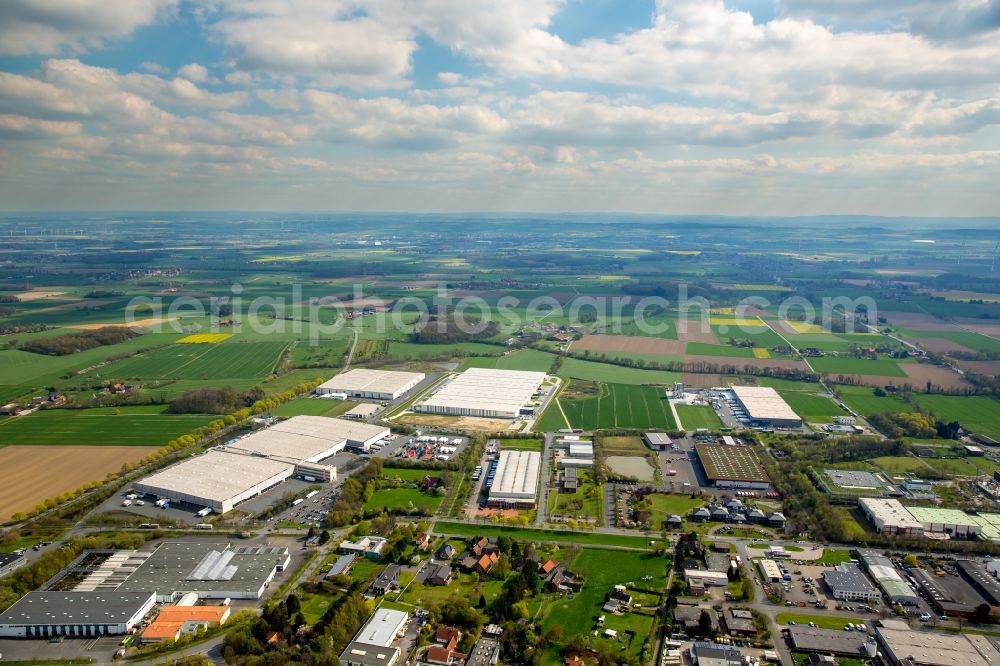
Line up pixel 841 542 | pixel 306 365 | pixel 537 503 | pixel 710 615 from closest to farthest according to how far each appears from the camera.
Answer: pixel 710 615 < pixel 841 542 < pixel 537 503 < pixel 306 365

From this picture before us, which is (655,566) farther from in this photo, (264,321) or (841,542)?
(264,321)

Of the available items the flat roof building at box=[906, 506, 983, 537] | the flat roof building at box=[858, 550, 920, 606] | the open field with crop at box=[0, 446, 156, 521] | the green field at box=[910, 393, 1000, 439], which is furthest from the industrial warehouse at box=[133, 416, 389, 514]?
the green field at box=[910, 393, 1000, 439]

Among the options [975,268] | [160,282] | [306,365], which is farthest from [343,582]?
[975,268]

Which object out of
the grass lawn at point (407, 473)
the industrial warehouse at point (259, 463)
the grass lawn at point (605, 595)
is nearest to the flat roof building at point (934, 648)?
the grass lawn at point (605, 595)

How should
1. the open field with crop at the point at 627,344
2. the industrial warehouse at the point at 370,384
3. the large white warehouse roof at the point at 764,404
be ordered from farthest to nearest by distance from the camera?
the open field with crop at the point at 627,344 < the industrial warehouse at the point at 370,384 < the large white warehouse roof at the point at 764,404

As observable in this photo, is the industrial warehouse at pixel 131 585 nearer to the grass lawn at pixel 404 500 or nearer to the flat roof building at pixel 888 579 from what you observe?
the grass lawn at pixel 404 500

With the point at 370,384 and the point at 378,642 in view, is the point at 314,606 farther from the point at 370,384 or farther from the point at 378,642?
the point at 370,384

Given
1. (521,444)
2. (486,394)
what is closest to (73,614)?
(521,444)
